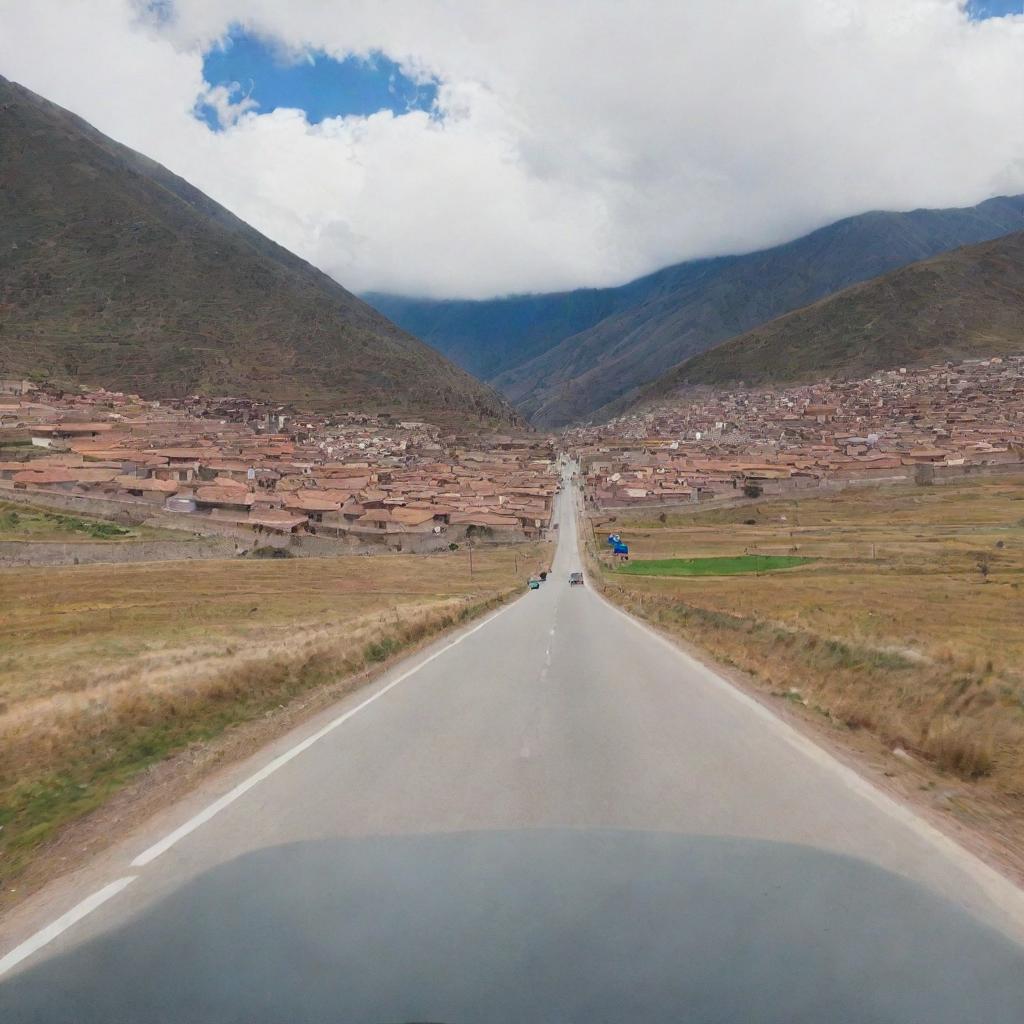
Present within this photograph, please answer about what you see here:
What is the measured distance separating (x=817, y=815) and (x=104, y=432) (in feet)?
425

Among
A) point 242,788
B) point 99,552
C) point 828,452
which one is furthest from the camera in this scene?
point 828,452

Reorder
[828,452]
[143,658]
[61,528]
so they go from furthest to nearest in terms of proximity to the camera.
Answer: [828,452], [61,528], [143,658]

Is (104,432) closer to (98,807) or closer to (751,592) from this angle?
(751,592)

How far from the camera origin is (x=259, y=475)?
107 meters

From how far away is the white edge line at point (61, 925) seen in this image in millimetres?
4945

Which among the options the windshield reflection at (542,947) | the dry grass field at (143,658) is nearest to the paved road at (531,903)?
the windshield reflection at (542,947)

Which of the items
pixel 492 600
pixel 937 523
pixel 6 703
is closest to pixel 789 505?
pixel 937 523

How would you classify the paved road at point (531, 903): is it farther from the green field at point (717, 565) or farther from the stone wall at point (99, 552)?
the stone wall at point (99, 552)

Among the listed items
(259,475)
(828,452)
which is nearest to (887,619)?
(259,475)

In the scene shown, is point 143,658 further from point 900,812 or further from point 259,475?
point 259,475

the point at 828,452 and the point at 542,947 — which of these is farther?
the point at 828,452

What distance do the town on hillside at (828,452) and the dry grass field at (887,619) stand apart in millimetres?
22904

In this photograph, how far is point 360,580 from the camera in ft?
194

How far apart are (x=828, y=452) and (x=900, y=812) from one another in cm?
14765
